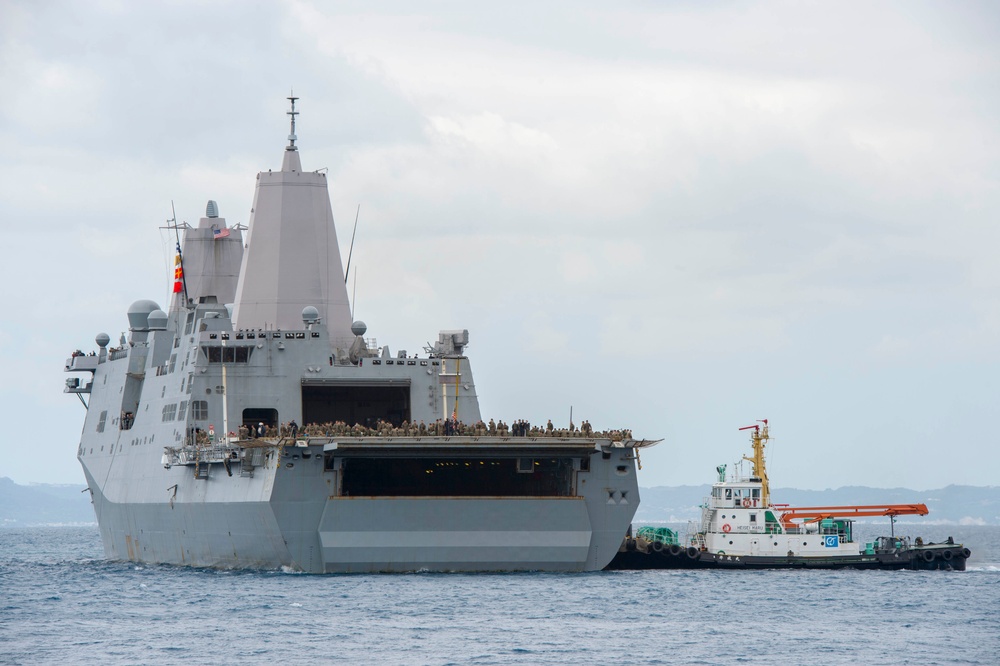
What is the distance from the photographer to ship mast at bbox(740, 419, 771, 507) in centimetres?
5297

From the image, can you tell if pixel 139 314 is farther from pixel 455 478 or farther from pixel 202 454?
pixel 455 478

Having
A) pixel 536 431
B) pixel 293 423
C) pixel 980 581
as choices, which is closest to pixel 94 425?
pixel 293 423

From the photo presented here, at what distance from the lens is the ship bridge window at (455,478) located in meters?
45.8

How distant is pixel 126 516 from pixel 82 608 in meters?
15.3

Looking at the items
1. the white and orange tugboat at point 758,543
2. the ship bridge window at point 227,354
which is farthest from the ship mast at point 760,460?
the ship bridge window at point 227,354

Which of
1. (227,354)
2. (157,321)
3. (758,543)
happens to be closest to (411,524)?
(227,354)

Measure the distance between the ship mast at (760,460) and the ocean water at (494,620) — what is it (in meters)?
3.89

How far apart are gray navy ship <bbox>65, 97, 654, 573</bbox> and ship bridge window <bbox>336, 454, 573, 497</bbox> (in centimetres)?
6

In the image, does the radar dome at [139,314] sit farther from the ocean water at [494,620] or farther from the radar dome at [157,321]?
the ocean water at [494,620]

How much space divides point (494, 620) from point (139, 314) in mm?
26421

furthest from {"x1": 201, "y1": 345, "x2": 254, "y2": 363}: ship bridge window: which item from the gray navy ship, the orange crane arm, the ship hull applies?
the orange crane arm

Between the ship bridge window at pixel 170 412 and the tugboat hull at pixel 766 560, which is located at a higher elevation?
the ship bridge window at pixel 170 412

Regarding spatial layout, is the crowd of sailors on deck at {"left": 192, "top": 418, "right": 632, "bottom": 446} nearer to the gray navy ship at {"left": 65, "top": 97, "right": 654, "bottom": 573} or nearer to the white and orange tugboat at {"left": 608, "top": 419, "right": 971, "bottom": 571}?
the gray navy ship at {"left": 65, "top": 97, "right": 654, "bottom": 573}

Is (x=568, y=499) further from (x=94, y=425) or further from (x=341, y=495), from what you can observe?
(x=94, y=425)
